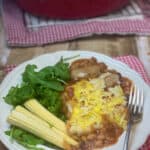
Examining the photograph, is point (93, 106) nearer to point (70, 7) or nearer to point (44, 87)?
point (44, 87)

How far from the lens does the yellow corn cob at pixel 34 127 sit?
1.84 feet

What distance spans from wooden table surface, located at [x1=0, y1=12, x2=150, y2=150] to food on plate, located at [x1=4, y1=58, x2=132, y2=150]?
0.17 meters

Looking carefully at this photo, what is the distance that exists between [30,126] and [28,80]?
0.34ft

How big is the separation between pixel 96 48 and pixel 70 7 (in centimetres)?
11

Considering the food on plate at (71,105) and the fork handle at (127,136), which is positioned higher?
the food on plate at (71,105)

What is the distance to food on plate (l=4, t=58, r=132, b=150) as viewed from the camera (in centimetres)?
57

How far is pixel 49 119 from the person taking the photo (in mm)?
582

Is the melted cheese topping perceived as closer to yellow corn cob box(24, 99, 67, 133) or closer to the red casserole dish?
yellow corn cob box(24, 99, 67, 133)

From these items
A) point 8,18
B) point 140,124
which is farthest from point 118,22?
point 140,124

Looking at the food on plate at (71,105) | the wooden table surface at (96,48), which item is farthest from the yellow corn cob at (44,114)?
the wooden table surface at (96,48)

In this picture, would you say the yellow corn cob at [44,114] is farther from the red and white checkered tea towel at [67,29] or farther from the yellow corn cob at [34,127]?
the red and white checkered tea towel at [67,29]

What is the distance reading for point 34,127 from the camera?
0.57 m

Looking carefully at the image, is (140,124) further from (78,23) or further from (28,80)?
(78,23)

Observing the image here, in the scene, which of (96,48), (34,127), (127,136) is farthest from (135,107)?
(96,48)
